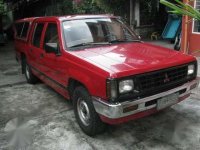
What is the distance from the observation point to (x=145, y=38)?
14.6 meters

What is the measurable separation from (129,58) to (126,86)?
61 cm

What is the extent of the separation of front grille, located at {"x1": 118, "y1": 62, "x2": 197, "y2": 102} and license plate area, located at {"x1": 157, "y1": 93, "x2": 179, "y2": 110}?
113mm

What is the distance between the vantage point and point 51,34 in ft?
16.4

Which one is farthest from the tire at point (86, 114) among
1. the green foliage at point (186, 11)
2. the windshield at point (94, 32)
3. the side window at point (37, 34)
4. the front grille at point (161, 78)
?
the side window at point (37, 34)

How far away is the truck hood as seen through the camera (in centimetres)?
336

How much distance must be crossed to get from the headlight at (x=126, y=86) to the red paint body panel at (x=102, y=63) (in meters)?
0.10

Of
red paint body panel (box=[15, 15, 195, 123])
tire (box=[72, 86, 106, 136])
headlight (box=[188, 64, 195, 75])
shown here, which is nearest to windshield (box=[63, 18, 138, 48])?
red paint body panel (box=[15, 15, 195, 123])

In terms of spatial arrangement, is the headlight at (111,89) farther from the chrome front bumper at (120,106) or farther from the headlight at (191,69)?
the headlight at (191,69)

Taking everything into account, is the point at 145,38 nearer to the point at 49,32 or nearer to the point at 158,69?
the point at 49,32

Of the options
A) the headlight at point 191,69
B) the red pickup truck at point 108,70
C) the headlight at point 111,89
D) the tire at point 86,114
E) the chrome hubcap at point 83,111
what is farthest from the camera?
the headlight at point 191,69

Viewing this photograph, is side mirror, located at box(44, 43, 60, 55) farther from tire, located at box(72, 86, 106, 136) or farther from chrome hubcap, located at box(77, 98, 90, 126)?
chrome hubcap, located at box(77, 98, 90, 126)

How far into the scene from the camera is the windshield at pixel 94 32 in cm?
447

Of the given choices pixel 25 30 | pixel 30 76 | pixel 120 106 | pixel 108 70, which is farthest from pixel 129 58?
pixel 25 30

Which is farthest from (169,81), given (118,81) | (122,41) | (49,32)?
(49,32)
